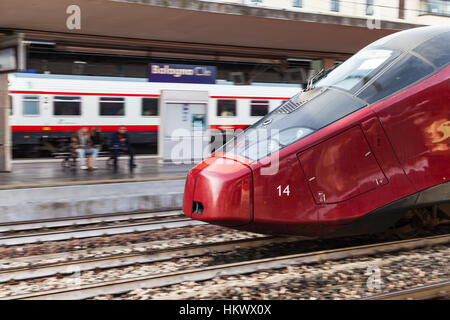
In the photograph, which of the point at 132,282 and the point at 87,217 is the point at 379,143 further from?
the point at 87,217

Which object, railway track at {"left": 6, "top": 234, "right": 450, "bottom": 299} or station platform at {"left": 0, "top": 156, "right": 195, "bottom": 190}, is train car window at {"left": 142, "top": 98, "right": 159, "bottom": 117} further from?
railway track at {"left": 6, "top": 234, "right": 450, "bottom": 299}

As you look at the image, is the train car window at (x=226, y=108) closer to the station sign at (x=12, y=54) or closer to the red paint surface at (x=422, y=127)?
the station sign at (x=12, y=54)

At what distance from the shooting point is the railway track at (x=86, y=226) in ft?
23.5

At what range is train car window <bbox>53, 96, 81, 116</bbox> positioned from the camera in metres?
16.9

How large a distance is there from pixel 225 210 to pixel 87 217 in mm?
4621

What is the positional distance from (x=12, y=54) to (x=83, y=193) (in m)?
3.97

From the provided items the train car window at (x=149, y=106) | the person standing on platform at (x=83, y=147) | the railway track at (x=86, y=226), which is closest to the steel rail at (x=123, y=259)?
the railway track at (x=86, y=226)

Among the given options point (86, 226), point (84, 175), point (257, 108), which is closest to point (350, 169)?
point (86, 226)

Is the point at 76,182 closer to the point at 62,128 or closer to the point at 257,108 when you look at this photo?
the point at 62,128

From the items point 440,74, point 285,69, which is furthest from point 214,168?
point 285,69

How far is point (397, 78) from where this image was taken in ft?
17.6

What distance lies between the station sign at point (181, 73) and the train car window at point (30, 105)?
538 centimetres

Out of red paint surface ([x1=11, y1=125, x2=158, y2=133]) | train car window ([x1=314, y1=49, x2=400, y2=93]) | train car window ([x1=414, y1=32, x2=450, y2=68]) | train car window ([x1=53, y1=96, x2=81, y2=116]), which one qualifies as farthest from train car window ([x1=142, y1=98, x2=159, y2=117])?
train car window ([x1=414, y1=32, x2=450, y2=68])

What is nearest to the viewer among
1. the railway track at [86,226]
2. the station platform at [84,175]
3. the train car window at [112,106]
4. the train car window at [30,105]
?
the railway track at [86,226]
